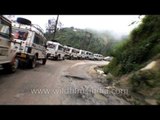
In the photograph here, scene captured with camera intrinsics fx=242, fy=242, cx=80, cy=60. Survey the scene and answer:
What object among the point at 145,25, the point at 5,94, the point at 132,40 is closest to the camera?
the point at 5,94

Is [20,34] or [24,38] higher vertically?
[20,34]

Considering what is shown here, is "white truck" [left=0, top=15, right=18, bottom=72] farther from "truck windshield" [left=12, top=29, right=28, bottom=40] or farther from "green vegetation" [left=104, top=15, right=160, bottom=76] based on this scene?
"green vegetation" [left=104, top=15, right=160, bottom=76]

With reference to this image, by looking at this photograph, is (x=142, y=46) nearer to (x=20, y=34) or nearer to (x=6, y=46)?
(x=20, y=34)

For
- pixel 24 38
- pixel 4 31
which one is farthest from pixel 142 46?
pixel 4 31

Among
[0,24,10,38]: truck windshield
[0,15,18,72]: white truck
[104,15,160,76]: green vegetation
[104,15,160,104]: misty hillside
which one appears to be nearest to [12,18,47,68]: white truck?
[0,15,18,72]: white truck

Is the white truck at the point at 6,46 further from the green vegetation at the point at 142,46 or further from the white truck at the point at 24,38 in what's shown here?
the green vegetation at the point at 142,46

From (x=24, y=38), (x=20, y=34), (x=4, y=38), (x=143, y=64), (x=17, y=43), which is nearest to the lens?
(x=4, y=38)

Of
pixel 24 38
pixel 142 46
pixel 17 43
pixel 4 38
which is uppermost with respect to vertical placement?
pixel 142 46

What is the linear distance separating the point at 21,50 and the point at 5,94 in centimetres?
638

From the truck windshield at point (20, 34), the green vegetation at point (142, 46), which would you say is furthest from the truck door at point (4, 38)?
the green vegetation at point (142, 46)

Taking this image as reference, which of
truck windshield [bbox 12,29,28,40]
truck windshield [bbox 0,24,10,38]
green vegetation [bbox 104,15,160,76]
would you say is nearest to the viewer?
truck windshield [bbox 0,24,10,38]
